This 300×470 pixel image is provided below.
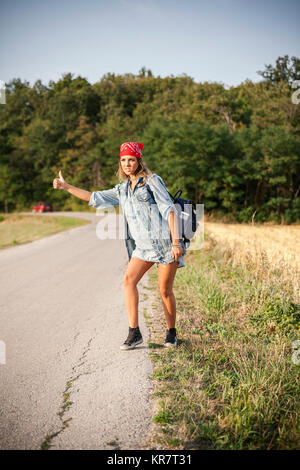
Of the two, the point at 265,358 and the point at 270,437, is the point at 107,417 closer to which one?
the point at 270,437

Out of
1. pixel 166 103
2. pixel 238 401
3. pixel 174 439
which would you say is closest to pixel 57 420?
pixel 174 439

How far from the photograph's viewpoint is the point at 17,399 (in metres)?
3.08

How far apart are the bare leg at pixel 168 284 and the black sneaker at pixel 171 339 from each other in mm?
55

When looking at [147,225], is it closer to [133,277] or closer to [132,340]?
[133,277]

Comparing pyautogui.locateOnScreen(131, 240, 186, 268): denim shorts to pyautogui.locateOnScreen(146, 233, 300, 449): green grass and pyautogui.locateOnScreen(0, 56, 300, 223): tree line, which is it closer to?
pyautogui.locateOnScreen(146, 233, 300, 449): green grass

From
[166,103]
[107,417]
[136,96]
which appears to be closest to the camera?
[107,417]

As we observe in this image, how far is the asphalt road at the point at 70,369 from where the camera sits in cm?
260

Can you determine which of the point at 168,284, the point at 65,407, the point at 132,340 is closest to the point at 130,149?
the point at 168,284

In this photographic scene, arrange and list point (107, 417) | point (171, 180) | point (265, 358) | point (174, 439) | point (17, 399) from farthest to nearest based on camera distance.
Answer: point (171, 180) < point (265, 358) < point (17, 399) < point (107, 417) < point (174, 439)

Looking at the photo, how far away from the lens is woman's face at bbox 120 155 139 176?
3.81m

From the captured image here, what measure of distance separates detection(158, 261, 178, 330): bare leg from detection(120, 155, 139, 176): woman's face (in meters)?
1.02

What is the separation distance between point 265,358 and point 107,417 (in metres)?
1.53

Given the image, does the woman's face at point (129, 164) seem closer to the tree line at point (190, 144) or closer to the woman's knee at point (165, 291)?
the woman's knee at point (165, 291)

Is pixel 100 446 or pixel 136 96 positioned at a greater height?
pixel 136 96
